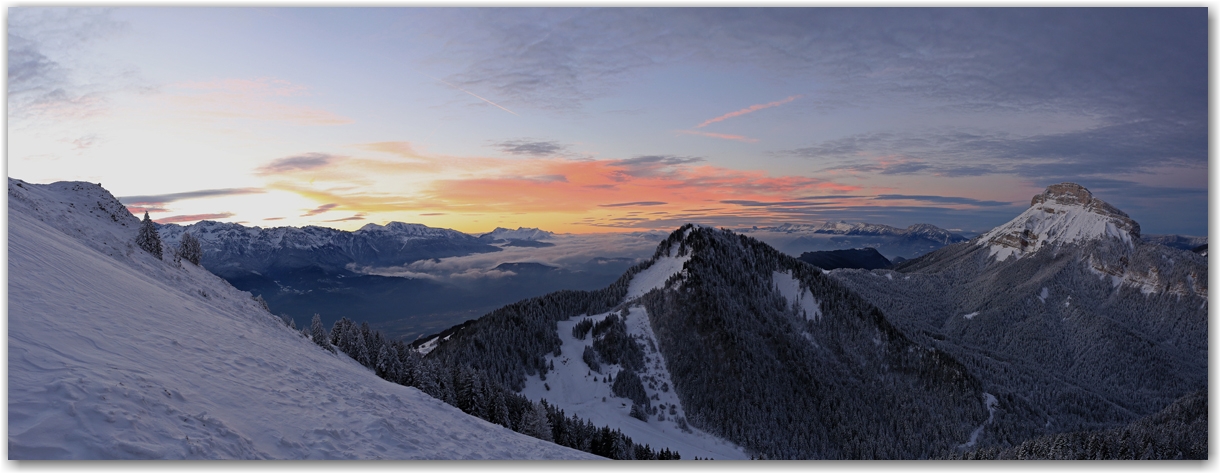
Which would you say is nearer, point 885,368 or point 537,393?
point 537,393

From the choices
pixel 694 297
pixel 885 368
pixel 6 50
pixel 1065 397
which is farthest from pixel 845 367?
pixel 6 50

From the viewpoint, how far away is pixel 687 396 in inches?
3115

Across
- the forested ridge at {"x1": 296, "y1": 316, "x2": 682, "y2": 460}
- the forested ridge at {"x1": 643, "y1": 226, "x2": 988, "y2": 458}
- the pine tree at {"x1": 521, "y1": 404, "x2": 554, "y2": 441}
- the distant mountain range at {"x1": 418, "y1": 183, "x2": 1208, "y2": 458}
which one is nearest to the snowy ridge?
the distant mountain range at {"x1": 418, "y1": 183, "x2": 1208, "y2": 458}

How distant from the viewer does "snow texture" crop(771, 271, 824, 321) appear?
357ft

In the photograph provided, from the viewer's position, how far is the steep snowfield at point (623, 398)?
68.6 metres

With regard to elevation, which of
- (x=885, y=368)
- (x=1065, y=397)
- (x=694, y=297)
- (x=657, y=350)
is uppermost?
(x=694, y=297)

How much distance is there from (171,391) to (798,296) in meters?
116

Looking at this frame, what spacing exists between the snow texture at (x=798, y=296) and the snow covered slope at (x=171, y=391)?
101767 mm

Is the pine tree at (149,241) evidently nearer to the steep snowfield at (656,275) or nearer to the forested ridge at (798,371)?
the forested ridge at (798,371)

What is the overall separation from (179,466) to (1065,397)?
17505cm

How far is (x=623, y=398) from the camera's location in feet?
255

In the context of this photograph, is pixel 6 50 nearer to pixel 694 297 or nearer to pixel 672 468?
pixel 672 468

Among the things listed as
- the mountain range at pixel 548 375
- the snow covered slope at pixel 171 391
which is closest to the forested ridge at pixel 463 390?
the mountain range at pixel 548 375

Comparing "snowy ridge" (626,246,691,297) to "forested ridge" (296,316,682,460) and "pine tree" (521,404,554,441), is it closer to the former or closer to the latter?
"forested ridge" (296,316,682,460)
